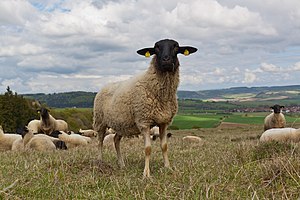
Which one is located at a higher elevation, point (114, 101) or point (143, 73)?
point (143, 73)

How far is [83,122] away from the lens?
6556 centimetres

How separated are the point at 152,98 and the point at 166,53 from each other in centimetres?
110

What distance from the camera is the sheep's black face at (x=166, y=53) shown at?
871 cm

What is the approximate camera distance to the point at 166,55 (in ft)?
28.6

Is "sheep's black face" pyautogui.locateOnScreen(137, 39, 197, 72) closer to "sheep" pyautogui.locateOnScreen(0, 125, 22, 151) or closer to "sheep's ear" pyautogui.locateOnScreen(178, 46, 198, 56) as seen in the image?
"sheep's ear" pyautogui.locateOnScreen(178, 46, 198, 56)

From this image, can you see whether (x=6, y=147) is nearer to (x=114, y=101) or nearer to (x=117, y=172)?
(x=114, y=101)

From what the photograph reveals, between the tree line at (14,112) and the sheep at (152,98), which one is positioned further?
the tree line at (14,112)

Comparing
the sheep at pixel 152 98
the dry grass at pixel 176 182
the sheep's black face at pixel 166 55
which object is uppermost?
the sheep's black face at pixel 166 55

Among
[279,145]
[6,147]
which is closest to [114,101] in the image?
[279,145]

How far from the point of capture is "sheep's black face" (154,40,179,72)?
28.6 feet

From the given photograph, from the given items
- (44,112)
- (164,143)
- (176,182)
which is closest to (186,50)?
(164,143)

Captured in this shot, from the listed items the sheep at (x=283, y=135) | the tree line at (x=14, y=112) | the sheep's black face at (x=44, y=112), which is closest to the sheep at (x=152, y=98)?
the sheep at (x=283, y=135)

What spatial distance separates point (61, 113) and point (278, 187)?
2360 inches

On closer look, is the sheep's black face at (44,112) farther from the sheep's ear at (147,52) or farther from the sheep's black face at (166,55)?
the sheep's black face at (166,55)
